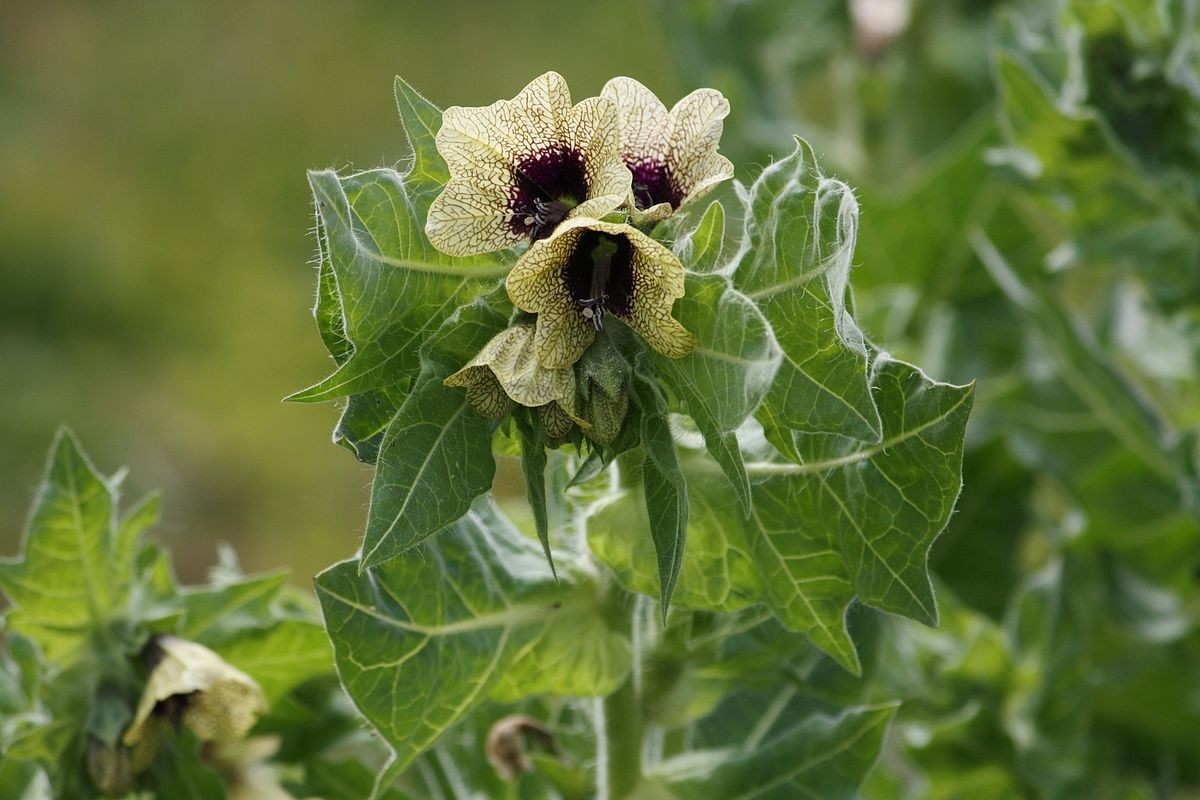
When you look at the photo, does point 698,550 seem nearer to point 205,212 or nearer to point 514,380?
point 514,380

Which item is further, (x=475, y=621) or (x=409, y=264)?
(x=475, y=621)

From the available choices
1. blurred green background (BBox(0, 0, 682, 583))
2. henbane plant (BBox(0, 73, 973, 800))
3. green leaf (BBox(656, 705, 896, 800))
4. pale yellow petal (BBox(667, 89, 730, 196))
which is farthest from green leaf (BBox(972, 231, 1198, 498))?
blurred green background (BBox(0, 0, 682, 583))

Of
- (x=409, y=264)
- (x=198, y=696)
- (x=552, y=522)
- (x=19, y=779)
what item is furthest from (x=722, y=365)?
(x=19, y=779)

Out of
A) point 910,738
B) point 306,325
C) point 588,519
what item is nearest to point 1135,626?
point 910,738

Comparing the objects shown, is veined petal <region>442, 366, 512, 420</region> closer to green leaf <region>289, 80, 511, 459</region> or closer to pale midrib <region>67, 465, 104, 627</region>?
green leaf <region>289, 80, 511, 459</region>

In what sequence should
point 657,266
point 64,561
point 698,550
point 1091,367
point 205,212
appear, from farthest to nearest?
point 205,212 → point 1091,367 → point 64,561 → point 698,550 → point 657,266

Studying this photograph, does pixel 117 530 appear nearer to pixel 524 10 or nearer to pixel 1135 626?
pixel 1135 626
